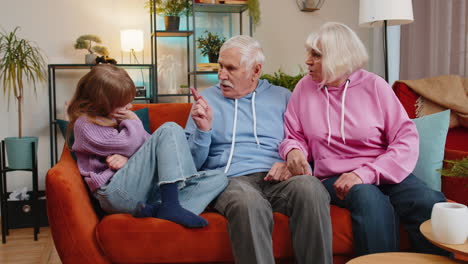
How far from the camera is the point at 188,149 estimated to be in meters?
2.06

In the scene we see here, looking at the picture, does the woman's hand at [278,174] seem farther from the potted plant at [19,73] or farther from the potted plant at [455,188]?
the potted plant at [19,73]

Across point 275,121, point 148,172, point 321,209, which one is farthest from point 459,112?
point 148,172

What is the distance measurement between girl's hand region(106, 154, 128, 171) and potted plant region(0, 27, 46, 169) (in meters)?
1.63

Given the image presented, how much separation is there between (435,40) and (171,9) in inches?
75.2

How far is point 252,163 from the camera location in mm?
2256

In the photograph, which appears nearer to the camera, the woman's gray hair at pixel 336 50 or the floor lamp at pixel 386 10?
the woman's gray hair at pixel 336 50

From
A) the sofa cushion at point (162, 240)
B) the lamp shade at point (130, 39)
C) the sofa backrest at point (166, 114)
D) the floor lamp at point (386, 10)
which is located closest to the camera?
the sofa cushion at point (162, 240)

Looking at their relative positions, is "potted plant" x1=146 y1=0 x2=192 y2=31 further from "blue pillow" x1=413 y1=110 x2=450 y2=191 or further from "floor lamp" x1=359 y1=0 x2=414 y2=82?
"blue pillow" x1=413 y1=110 x2=450 y2=191

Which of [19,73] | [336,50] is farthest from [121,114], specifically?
[19,73]

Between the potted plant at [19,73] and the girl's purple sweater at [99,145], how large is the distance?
1.52 m

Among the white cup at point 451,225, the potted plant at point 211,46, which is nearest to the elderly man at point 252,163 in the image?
the white cup at point 451,225

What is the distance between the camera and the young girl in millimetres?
1941

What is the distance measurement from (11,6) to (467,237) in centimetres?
356

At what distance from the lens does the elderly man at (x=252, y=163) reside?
6.00 ft
